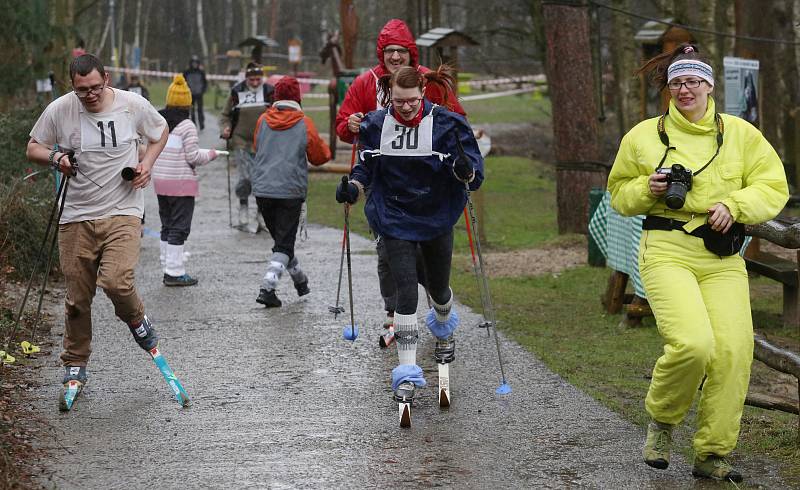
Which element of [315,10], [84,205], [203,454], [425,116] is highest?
[425,116]

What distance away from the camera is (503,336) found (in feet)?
30.9

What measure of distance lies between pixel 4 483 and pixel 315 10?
255 feet

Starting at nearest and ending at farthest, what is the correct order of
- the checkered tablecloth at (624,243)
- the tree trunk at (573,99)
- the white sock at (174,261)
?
the checkered tablecloth at (624,243)
the white sock at (174,261)
the tree trunk at (573,99)

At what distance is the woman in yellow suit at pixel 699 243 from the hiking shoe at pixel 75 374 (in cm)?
330

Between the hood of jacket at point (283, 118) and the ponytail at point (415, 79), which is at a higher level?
the ponytail at point (415, 79)

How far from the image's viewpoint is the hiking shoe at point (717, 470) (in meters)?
5.55

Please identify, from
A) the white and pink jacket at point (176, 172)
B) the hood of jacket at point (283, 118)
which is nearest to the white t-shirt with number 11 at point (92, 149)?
the hood of jacket at point (283, 118)

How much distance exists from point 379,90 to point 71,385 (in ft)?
9.17

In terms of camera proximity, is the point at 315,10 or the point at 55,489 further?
the point at 315,10

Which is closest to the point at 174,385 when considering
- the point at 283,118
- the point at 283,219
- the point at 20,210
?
the point at 283,219

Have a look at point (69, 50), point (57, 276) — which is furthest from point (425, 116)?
point (69, 50)

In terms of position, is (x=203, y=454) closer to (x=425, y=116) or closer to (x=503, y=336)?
(x=425, y=116)

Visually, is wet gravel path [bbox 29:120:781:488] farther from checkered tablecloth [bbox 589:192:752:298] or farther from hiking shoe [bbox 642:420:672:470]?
checkered tablecloth [bbox 589:192:752:298]

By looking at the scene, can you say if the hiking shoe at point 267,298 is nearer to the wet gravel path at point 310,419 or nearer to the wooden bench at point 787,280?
the wet gravel path at point 310,419
